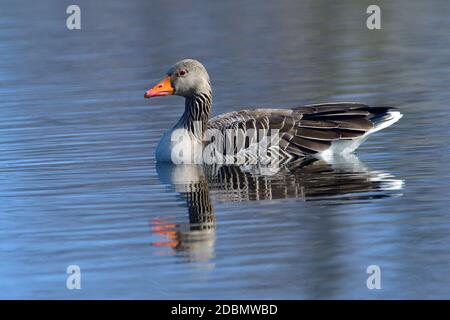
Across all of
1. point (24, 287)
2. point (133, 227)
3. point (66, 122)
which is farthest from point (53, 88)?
point (24, 287)

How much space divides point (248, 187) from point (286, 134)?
2304 millimetres

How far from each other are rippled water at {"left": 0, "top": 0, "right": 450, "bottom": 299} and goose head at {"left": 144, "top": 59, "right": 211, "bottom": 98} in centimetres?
107

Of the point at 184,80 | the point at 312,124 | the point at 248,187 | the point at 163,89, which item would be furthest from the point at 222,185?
the point at 184,80

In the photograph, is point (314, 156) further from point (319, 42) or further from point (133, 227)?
point (319, 42)

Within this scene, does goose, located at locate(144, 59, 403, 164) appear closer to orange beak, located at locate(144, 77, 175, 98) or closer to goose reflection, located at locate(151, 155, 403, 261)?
orange beak, located at locate(144, 77, 175, 98)

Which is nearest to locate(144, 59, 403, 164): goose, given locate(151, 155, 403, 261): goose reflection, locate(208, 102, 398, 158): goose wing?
locate(208, 102, 398, 158): goose wing

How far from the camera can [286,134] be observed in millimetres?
17125

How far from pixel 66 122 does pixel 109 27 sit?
16.3 m

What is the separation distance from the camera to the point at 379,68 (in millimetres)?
25266

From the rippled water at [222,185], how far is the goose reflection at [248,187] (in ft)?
0.11

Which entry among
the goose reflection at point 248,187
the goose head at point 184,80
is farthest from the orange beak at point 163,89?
the goose reflection at point 248,187

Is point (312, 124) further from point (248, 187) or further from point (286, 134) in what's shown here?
point (248, 187)

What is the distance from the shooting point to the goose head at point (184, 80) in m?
17.7

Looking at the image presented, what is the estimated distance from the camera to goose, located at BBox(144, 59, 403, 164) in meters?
17.0
